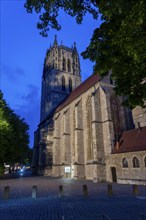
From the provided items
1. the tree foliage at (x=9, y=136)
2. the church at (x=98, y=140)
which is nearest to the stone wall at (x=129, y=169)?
the church at (x=98, y=140)

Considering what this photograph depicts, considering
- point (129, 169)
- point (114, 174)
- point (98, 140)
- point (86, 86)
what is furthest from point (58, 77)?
point (129, 169)

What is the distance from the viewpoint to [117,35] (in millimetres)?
5020

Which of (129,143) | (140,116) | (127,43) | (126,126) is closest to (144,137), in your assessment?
(129,143)

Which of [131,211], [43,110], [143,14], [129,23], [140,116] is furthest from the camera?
[43,110]

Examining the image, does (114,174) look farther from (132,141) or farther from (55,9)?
(55,9)

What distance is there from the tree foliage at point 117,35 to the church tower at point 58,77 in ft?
129

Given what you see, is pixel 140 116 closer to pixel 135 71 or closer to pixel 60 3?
pixel 135 71

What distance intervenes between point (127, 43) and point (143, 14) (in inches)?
31.1

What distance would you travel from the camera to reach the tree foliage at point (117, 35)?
4672mm

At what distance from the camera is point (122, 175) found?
19.3 m

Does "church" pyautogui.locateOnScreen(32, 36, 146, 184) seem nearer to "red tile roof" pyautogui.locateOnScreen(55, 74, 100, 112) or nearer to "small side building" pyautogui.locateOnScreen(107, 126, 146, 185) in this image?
"small side building" pyautogui.locateOnScreen(107, 126, 146, 185)

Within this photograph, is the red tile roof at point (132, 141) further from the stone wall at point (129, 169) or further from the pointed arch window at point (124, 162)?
the pointed arch window at point (124, 162)

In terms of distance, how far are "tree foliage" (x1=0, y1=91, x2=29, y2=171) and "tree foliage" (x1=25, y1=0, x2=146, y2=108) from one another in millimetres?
17211

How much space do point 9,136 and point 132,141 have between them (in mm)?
15675
